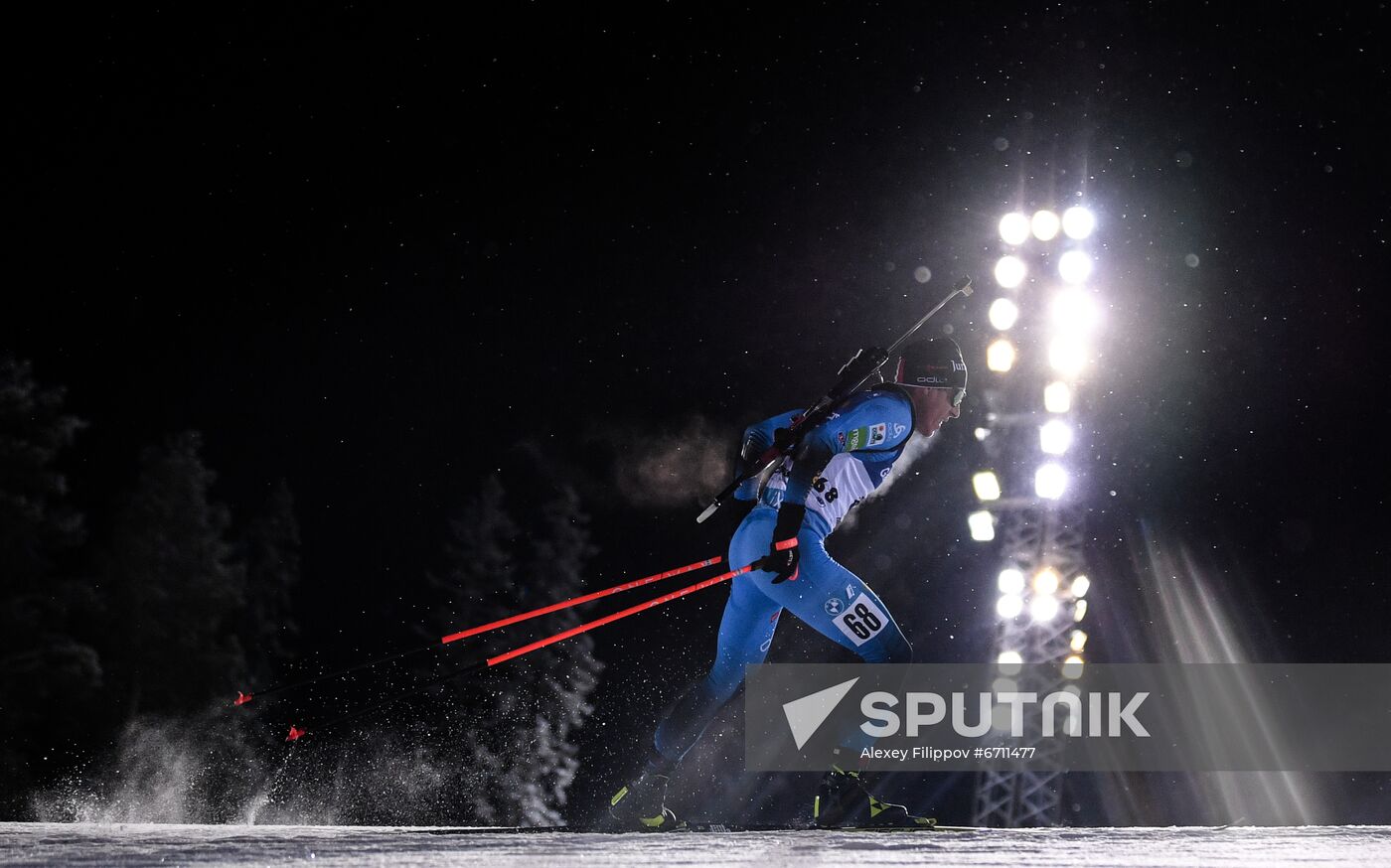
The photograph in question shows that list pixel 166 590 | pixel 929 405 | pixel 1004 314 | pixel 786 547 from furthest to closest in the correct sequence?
1. pixel 166 590
2. pixel 1004 314
3. pixel 929 405
4. pixel 786 547

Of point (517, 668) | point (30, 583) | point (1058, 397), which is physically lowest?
point (30, 583)

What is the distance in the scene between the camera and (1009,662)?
1018 cm

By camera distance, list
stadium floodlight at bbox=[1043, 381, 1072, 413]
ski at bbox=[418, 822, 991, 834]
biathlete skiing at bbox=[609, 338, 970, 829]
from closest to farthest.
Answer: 1. ski at bbox=[418, 822, 991, 834]
2. biathlete skiing at bbox=[609, 338, 970, 829]
3. stadium floodlight at bbox=[1043, 381, 1072, 413]

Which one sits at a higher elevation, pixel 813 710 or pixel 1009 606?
pixel 1009 606

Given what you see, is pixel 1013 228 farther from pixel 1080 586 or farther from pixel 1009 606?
pixel 1009 606

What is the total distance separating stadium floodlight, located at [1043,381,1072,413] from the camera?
33.3 feet

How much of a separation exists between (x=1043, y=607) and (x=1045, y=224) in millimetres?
3395

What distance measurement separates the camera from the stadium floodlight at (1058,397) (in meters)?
10.1

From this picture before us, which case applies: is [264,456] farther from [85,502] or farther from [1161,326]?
[1161,326]

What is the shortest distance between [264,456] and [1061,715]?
13692mm

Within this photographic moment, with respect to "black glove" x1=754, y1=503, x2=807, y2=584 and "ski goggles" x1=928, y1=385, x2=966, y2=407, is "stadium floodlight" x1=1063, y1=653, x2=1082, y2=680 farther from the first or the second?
"black glove" x1=754, y1=503, x2=807, y2=584

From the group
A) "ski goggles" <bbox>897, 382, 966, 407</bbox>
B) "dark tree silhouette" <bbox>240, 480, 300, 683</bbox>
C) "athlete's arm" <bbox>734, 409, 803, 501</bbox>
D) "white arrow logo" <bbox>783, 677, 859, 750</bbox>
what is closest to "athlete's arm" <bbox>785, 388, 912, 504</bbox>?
"ski goggles" <bbox>897, 382, 966, 407</bbox>

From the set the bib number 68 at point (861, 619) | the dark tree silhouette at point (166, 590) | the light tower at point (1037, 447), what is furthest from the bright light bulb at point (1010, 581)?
the dark tree silhouette at point (166, 590)

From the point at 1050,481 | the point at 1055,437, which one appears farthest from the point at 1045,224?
the point at 1050,481
